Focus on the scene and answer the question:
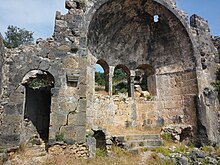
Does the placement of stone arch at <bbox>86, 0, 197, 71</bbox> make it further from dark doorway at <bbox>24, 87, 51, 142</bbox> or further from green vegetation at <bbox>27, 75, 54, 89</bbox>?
dark doorway at <bbox>24, 87, 51, 142</bbox>

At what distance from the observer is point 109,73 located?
9992 mm

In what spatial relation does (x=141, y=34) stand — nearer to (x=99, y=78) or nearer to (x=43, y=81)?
(x=43, y=81)

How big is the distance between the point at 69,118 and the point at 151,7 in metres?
6.81

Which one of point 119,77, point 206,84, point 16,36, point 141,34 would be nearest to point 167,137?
point 206,84

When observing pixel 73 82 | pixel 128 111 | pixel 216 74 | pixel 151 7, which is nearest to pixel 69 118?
pixel 73 82

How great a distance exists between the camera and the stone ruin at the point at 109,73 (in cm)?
632

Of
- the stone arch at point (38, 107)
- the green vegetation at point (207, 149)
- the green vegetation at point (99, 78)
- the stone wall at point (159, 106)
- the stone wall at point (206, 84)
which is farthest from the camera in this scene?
the green vegetation at point (99, 78)

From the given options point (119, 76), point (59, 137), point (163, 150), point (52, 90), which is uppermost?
point (119, 76)

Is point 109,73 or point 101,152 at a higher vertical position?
point 109,73

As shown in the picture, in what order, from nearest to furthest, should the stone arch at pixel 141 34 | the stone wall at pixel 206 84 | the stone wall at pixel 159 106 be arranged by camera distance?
the stone wall at pixel 206 84 → the stone wall at pixel 159 106 → the stone arch at pixel 141 34

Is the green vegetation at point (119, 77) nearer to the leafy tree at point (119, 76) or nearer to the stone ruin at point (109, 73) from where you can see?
the leafy tree at point (119, 76)

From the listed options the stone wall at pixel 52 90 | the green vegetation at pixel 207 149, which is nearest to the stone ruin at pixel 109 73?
the stone wall at pixel 52 90

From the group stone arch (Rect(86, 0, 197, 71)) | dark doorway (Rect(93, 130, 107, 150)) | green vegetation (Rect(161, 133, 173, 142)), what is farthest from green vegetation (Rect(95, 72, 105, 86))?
dark doorway (Rect(93, 130, 107, 150))

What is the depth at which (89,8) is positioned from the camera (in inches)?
304
